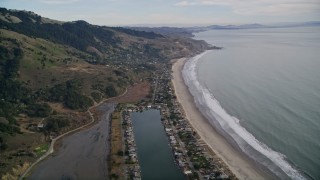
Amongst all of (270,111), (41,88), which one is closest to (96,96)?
(41,88)

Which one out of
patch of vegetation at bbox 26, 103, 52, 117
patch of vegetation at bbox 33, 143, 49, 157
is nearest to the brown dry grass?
patch of vegetation at bbox 26, 103, 52, 117

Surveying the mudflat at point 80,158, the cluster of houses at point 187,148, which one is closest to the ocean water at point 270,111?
the cluster of houses at point 187,148

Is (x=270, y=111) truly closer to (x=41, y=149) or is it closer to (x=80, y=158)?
(x=80, y=158)

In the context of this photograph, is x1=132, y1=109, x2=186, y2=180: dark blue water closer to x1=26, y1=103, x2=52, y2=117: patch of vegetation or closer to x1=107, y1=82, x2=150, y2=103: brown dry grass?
x1=107, y1=82, x2=150, y2=103: brown dry grass

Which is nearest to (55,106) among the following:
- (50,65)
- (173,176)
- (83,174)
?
(50,65)

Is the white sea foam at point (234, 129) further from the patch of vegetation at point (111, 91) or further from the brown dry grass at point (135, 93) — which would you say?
the patch of vegetation at point (111, 91)
